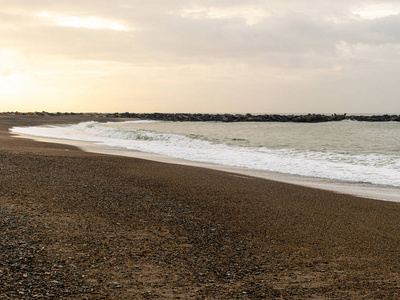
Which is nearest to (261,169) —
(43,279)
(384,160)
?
(384,160)

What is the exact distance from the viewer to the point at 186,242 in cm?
503

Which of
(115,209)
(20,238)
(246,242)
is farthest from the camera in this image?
(115,209)

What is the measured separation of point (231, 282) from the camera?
3.91 m

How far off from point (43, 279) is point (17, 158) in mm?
8750

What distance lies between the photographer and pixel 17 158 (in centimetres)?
1120

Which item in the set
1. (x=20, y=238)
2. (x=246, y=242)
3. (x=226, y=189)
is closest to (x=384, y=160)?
(x=226, y=189)

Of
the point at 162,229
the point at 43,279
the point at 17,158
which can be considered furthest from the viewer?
the point at 17,158

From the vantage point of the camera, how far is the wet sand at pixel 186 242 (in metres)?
3.74

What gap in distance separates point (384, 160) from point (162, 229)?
1424 cm

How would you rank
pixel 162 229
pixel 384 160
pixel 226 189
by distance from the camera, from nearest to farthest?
pixel 162 229, pixel 226 189, pixel 384 160

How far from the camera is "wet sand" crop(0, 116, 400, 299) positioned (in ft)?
12.3

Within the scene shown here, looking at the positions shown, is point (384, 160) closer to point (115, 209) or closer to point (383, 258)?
point (383, 258)

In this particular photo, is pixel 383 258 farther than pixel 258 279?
Yes

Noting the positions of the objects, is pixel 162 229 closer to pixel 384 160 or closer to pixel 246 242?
pixel 246 242
